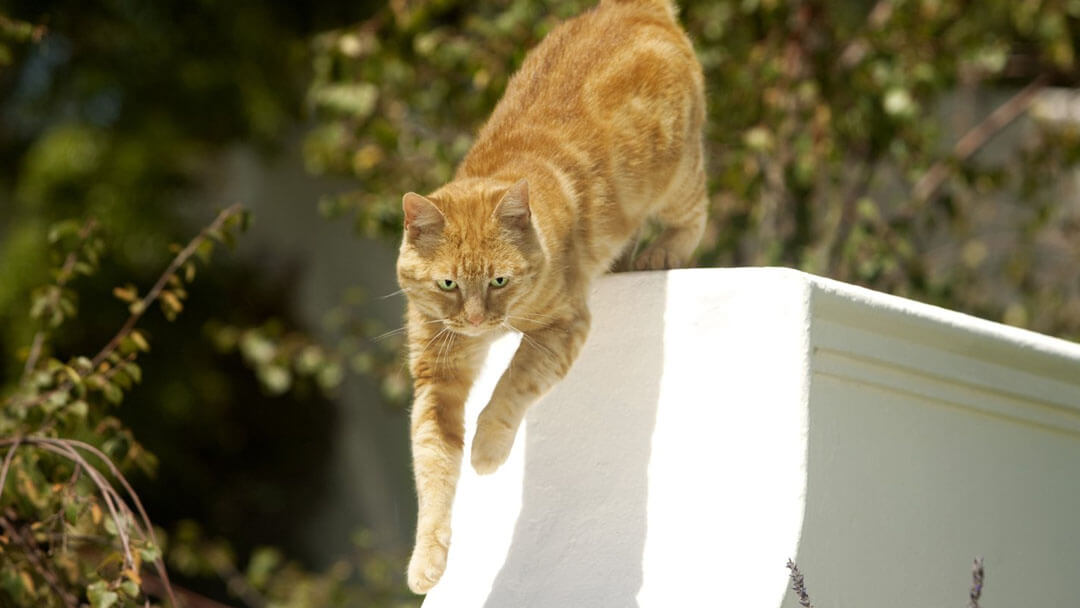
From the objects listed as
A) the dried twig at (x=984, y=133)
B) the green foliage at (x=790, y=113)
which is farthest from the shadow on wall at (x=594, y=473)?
the dried twig at (x=984, y=133)

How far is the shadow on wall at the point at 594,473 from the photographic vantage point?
2207 millimetres

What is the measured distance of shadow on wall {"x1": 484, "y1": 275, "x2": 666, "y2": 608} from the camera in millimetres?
2207

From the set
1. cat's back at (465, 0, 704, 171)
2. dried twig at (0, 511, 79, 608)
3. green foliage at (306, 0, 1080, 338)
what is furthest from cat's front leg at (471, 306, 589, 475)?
green foliage at (306, 0, 1080, 338)

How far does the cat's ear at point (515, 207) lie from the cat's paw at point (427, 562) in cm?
59

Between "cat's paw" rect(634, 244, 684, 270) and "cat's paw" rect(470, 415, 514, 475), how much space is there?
841 mm

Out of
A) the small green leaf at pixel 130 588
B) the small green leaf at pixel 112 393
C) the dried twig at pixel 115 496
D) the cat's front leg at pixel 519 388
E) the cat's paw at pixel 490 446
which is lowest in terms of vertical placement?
the small green leaf at pixel 130 588

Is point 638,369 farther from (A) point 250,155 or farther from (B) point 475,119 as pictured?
(A) point 250,155

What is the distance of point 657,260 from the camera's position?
3.05 metres

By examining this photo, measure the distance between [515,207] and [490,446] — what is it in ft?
1.45

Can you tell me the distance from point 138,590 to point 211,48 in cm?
379

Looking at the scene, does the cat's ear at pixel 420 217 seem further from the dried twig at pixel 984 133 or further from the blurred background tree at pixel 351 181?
the dried twig at pixel 984 133

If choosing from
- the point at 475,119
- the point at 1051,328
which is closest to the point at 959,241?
the point at 1051,328

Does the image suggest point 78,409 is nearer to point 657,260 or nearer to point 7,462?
point 7,462

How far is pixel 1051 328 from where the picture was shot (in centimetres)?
507
